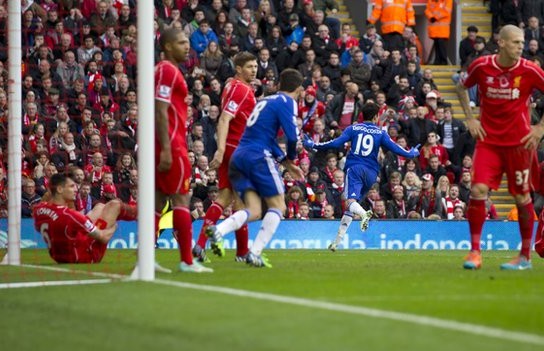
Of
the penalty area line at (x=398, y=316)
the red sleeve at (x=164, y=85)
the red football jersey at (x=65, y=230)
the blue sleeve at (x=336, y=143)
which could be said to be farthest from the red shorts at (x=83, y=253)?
the blue sleeve at (x=336, y=143)

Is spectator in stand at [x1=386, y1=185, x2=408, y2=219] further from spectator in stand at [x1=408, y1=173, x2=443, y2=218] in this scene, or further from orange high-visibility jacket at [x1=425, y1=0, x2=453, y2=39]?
orange high-visibility jacket at [x1=425, y1=0, x2=453, y2=39]

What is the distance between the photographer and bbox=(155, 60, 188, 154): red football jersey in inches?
487

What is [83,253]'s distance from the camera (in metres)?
15.4

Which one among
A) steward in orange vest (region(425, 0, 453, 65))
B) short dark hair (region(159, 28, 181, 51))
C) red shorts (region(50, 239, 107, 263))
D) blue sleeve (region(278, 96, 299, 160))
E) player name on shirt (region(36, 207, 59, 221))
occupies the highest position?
steward in orange vest (region(425, 0, 453, 65))

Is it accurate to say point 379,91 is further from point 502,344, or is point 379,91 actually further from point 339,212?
point 502,344

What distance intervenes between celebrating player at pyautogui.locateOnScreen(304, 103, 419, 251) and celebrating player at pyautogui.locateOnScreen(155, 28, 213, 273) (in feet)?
26.4

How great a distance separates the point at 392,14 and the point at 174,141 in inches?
761

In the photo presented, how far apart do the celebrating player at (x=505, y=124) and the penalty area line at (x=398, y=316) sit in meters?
3.71

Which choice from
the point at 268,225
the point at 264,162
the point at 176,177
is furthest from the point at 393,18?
the point at 176,177

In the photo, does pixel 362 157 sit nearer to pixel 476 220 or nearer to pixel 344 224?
pixel 344 224

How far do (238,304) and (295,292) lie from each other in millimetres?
988

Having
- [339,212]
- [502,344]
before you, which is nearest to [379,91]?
[339,212]

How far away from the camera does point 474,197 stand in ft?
44.2

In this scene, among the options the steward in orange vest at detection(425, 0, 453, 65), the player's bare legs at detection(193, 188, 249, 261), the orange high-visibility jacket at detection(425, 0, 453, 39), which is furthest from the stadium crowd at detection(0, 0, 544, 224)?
the player's bare legs at detection(193, 188, 249, 261)
